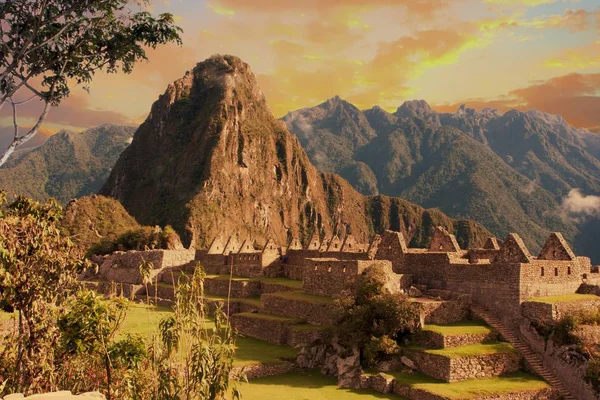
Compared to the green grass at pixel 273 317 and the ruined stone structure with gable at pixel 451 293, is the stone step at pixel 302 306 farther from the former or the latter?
the green grass at pixel 273 317

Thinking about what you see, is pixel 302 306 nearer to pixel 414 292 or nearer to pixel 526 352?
pixel 414 292

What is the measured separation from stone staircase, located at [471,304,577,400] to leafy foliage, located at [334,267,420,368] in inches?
120

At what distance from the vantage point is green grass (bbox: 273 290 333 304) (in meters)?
25.9

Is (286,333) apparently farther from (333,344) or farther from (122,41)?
(122,41)

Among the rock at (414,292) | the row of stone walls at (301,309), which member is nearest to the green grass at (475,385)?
the rock at (414,292)

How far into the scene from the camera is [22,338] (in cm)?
1129

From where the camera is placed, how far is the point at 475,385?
18.2m

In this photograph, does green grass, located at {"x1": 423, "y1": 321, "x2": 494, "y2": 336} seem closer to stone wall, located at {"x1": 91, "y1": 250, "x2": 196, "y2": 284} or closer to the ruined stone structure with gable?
the ruined stone structure with gable

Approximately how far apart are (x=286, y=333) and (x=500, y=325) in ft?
30.4

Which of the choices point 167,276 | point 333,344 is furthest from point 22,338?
point 167,276

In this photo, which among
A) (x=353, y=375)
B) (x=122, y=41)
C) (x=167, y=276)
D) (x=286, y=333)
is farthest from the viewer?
(x=167, y=276)

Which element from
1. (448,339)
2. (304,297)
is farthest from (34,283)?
(304,297)

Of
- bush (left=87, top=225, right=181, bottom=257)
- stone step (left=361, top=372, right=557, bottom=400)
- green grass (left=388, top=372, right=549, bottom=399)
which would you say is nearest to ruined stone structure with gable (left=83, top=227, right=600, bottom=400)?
stone step (left=361, top=372, right=557, bottom=400)

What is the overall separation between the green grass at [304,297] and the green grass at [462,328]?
5662mm
